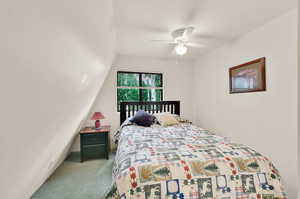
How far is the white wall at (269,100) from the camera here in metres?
1.81

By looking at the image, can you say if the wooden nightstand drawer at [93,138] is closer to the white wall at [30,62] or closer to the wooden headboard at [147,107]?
A: the wooden headboard at [147,107]

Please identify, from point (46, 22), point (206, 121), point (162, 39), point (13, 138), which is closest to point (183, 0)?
point (162, 39)

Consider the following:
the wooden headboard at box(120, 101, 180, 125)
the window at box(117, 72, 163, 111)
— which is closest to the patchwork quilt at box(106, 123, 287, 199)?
the wooden headboard at box(120, 101, 180, 125)

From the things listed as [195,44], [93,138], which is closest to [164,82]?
[195,44]

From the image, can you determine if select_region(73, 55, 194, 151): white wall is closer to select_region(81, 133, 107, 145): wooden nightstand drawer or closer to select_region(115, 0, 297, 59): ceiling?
select_region(81, 133, 107, 145): wooden nightstand drawer

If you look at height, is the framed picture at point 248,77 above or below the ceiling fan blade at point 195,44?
below

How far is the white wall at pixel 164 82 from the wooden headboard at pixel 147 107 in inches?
7.9

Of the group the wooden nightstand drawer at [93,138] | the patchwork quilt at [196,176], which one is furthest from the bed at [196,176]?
the wooden nightstand drawer at [93,138]

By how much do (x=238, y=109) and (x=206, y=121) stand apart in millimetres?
1021

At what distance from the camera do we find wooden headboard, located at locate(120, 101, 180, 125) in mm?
3381

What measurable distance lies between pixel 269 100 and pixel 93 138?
125 inches

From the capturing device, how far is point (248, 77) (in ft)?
7.93

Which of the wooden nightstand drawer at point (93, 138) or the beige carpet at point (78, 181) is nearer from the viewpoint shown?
the beige carpet at point (78, 181)

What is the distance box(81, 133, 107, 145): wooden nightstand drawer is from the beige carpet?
372 millimetres
